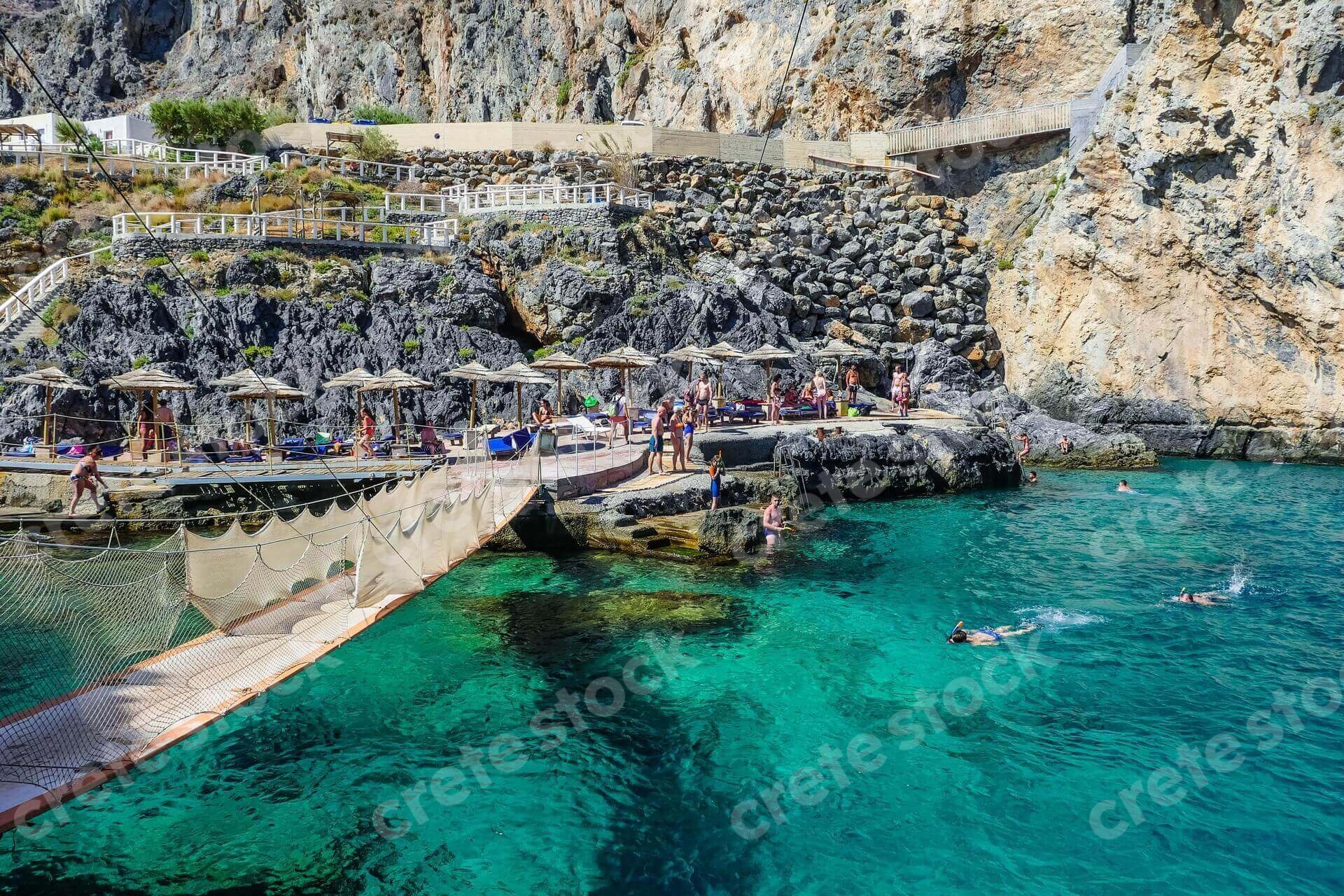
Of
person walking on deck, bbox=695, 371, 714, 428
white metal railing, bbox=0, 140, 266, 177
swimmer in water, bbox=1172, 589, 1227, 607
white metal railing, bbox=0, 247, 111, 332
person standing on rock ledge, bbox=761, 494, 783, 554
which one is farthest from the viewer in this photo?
white metal railing, bbox=0, 140, 266, 177

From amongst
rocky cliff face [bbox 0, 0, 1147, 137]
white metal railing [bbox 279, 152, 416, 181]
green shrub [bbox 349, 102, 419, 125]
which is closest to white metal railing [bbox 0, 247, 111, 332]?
white metal railing [bbox 279, 152, 416, 181]

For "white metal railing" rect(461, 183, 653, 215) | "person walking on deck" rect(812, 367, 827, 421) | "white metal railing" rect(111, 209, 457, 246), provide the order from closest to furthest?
1. "person walking on deck" rect(812, 367, 827, 421)
2. "white metal railing" rect(111, 209, 457, 246)
3. "white metal railing" rect(461, 183, 653, 215)

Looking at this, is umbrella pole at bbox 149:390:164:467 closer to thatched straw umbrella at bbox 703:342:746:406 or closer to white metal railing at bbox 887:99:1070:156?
thatched straw umbrella at bbox 703:342:746:406

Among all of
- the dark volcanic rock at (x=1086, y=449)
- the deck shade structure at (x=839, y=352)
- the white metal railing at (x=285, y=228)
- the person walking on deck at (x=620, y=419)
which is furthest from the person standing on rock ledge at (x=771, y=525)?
the white metal railing at (x=285, y=228)

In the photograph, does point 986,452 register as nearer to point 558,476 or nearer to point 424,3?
point 558,476

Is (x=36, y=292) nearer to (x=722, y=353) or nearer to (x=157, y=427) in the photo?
(x=157, y=427)

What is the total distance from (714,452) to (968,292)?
21094 millimetres

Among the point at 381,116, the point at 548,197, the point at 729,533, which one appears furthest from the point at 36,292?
the point at 381,116

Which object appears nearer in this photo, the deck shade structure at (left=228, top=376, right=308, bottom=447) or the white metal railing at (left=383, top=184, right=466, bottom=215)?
the deck shade structure at (left=228, top=376, right=308, bottom=447)

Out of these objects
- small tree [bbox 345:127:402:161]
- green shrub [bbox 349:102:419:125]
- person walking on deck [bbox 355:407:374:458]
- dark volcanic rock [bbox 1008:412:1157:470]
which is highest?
green shrub [bbox 349:102:419:125]

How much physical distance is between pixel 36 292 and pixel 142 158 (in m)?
14.0

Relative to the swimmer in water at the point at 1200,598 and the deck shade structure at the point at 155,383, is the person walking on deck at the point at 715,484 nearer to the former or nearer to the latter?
the swimmer in water at the point at 1200,598

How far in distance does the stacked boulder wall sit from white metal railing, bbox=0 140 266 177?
35.9 m

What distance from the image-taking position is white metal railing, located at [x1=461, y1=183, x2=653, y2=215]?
35.3 m
